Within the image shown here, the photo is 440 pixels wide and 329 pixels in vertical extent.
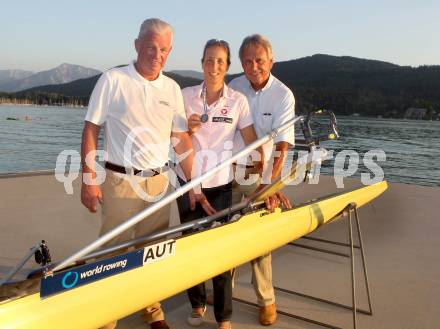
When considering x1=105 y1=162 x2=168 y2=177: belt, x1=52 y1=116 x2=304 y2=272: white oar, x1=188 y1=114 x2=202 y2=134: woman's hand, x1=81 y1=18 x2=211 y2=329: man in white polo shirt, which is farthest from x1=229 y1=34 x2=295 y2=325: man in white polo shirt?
x1=105 y1=162 x2=168 y2=177: belt

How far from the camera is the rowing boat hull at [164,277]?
6.18ft

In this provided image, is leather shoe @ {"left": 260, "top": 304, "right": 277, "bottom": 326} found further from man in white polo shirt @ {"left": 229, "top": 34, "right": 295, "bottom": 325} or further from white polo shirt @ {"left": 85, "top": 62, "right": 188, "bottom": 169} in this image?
white polo shirt @ {"left": 85, "top": 62, "right": 188, "bottom": 169}

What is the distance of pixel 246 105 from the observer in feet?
10.4

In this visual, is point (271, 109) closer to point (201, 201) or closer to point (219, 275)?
A: point (201, 201)

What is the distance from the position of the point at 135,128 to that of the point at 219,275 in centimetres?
119

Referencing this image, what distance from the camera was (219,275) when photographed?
9.95 ft

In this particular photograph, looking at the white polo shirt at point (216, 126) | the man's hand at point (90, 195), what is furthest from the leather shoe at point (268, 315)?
the man's hand at point (90, 195)

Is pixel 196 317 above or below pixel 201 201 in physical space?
below

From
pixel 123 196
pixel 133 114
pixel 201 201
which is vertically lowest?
pixel 201 201

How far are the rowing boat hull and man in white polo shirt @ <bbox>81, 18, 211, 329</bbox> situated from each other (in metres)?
0.52

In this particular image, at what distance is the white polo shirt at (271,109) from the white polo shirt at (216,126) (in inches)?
8.1

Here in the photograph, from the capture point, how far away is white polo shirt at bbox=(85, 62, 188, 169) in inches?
104

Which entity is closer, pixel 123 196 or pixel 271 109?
pixel 123 196

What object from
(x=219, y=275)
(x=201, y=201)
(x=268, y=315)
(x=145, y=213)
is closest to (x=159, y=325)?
(x=219, y=275)
